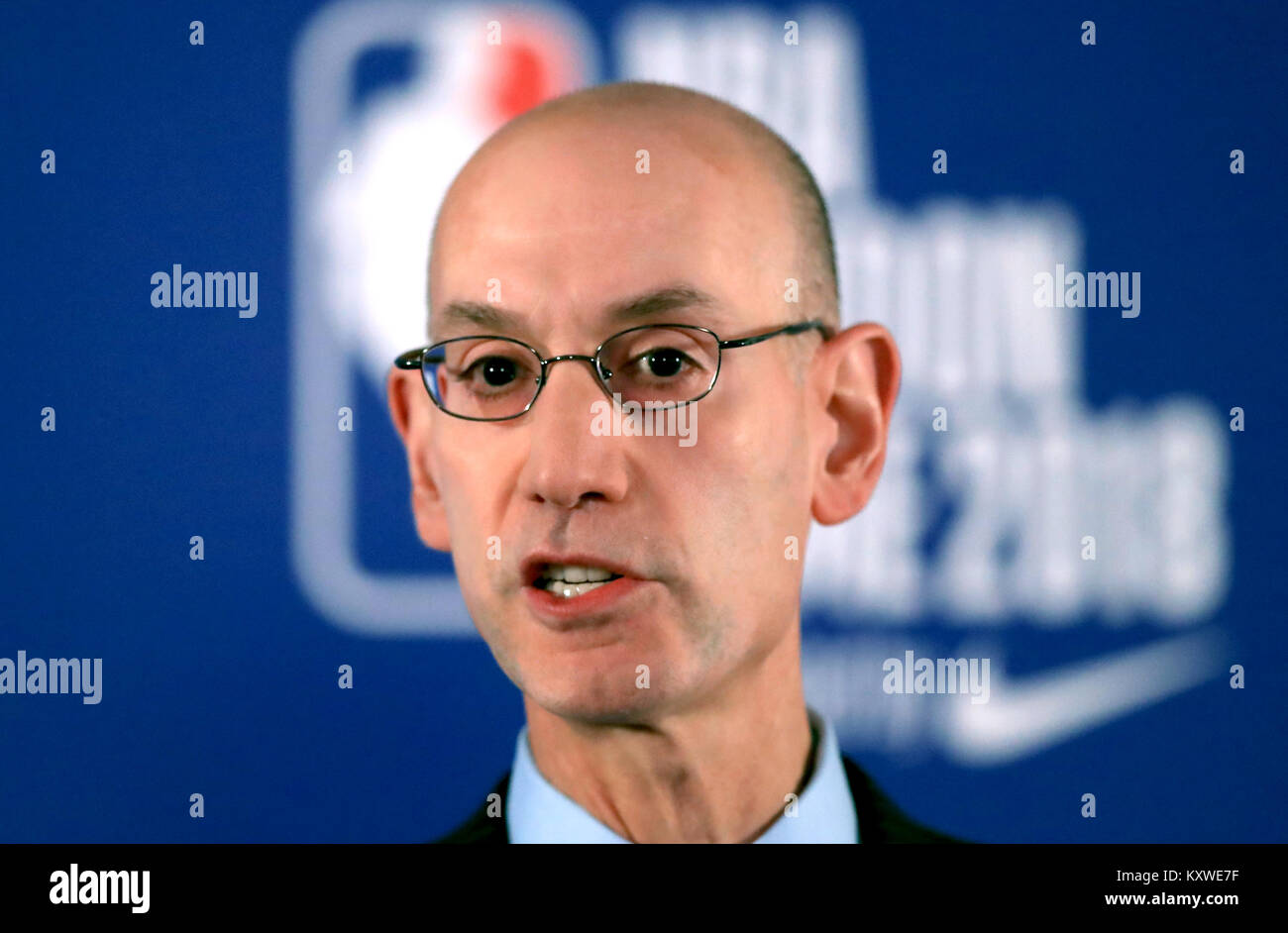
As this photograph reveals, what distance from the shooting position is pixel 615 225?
196 cm

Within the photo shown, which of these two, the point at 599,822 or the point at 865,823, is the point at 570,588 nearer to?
the point at 599,822

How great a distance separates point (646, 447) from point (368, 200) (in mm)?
1065

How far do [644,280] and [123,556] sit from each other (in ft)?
4.66

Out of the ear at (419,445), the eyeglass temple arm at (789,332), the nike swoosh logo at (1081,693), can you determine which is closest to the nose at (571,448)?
the eyeglass temple arm at (789,332)

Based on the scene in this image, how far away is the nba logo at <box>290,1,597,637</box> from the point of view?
2627 millimetres

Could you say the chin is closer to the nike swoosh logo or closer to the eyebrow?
the eyebrow

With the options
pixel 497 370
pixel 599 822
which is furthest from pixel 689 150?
pixel 599 822

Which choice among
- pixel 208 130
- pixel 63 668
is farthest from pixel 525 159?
pixel 63 668

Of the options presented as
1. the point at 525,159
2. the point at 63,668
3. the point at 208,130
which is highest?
the point at 208,130

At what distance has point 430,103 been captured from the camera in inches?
104

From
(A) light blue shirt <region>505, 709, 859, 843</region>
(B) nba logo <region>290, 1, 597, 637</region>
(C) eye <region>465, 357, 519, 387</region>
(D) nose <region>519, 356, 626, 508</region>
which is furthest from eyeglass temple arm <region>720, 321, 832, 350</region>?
(B) nba logo <region>290, 1, 597, 637</region>
